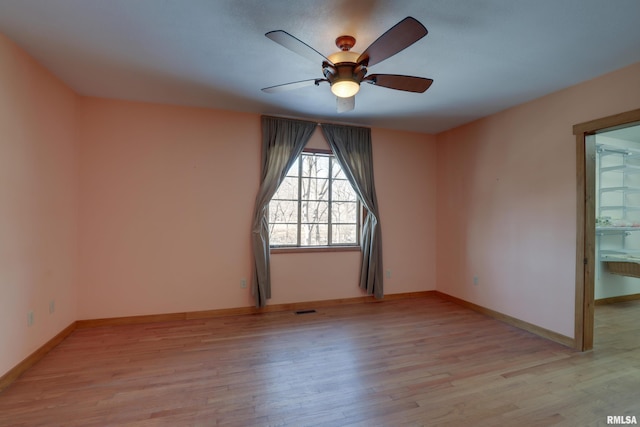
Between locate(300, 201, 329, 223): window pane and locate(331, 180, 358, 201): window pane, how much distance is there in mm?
218

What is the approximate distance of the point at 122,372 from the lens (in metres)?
2.35

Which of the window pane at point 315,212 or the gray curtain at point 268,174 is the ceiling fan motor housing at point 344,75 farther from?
the window pane at point 315,212

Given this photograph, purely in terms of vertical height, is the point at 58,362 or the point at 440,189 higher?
the point at 440,189

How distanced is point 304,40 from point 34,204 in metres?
2.69

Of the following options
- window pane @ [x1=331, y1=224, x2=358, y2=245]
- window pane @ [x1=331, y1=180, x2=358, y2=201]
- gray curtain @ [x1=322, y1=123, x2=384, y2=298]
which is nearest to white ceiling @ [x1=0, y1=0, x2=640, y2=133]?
gray curtain @ [x1=322, y1=123, x2=384, y2=298]

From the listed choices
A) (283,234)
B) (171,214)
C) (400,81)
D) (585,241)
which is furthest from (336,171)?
(585,241)

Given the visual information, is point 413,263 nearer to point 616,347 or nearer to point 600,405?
point 616,347

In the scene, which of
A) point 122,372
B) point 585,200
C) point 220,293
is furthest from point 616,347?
point 122,372

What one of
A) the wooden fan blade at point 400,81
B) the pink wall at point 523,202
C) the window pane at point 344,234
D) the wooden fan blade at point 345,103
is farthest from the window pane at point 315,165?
the wooden fan blade at point 400,81

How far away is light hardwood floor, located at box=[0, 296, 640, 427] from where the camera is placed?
6.12 feet

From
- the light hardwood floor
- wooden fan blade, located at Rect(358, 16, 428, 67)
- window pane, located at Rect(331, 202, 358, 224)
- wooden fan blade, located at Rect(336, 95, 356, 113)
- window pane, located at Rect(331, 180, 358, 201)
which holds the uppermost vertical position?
wooden fan blade, located at Rect(358, 16, 428, 67)

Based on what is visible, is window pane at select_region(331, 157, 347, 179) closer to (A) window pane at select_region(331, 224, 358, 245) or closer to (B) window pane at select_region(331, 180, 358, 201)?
(B) window pane at select_region(331, 180, 358, 201)

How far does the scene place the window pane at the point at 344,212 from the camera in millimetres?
4305

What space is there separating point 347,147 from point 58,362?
3.86 metres
